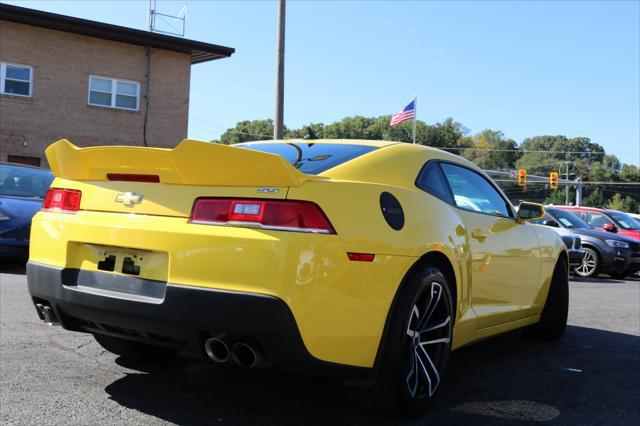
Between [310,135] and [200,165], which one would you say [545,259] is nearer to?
[310,135]

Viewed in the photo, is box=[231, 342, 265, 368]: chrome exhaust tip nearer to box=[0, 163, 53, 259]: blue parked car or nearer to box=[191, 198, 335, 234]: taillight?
box=[191, 198, 335, 234]: taillight

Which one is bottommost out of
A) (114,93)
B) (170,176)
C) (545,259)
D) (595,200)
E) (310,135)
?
(545,259)

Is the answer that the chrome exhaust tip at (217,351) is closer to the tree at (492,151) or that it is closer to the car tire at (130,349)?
the car tire at (130,349)

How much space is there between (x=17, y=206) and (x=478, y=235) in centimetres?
659

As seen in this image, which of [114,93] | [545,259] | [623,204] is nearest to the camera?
[545,259]

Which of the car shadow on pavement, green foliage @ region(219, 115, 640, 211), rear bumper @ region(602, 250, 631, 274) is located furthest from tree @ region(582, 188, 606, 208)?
the car shadow on pavement

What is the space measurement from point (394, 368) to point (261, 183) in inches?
42.3

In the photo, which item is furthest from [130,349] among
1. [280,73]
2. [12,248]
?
[280,73]

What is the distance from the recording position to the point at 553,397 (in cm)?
384

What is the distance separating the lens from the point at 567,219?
13914 millimetres

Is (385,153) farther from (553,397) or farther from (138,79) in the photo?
(138,79)

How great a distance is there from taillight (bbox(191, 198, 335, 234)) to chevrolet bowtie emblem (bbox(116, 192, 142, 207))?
1.39 ft

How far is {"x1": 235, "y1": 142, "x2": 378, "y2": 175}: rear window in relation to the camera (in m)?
3.38

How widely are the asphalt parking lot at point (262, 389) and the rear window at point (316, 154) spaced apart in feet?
4.12
